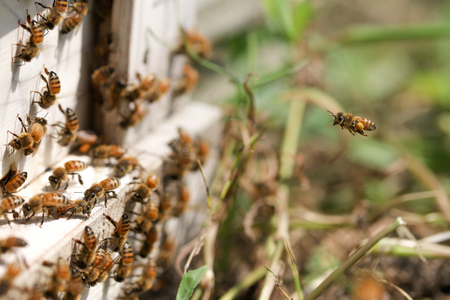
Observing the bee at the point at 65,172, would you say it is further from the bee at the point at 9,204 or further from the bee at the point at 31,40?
the bee at the point at 31,40

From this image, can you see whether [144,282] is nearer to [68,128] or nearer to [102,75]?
[68,128]

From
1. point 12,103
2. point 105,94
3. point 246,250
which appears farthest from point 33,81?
point 246,250

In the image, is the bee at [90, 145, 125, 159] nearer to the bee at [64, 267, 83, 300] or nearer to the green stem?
the bee at [64, 267, 83, 300]

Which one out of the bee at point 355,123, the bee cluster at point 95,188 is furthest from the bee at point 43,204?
the bee at point 355,123

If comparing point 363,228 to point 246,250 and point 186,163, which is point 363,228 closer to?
point 246,250

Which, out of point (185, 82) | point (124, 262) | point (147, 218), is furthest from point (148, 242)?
point (185, 82)

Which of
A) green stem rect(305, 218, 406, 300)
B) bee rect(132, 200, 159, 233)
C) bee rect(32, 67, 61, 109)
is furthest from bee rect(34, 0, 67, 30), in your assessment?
green stem rect(305, 218, 406, 300)
